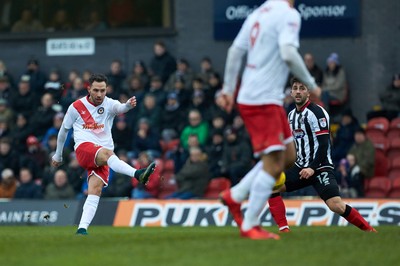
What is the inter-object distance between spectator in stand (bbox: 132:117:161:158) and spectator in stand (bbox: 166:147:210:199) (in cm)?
137

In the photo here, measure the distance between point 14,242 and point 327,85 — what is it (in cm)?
1217

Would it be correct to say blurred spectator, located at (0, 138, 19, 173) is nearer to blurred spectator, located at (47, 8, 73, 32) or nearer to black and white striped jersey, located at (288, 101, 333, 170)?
blurred spectator, located at (47, 8, 73, 32)

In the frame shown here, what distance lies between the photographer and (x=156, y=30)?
26406 millimetres

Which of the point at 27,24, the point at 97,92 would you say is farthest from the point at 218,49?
the point at 97,92

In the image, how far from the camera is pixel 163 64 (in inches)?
998

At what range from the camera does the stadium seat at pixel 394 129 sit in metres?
22.5

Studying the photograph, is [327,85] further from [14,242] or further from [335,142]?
[14,242]

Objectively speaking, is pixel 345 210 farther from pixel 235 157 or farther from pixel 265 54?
pixel 235 157

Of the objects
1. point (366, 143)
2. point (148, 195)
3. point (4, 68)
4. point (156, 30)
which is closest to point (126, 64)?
point (156, 30)

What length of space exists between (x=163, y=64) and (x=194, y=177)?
3649 millimetres

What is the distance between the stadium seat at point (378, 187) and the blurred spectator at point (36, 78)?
26.6ft

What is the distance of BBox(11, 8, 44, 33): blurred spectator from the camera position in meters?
27.4

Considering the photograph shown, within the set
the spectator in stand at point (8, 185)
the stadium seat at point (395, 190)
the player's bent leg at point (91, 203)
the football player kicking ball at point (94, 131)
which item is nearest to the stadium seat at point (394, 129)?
the stadium seat at point (395, 190)

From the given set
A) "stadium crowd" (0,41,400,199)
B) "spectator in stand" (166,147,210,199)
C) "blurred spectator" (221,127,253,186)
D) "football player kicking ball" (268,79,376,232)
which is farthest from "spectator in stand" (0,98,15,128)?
"football player kicking ball" (268,79,376,232)
